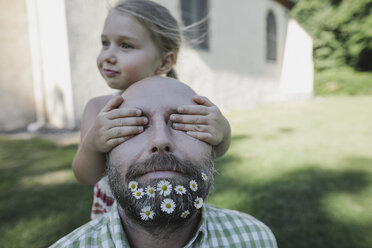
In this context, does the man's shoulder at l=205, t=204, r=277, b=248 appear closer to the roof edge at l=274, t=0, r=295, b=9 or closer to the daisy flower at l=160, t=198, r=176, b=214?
the daisy flower at l=160, t=198, r=176, b=214

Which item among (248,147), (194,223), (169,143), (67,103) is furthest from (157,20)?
(67,103)

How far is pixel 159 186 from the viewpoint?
37.7 inches

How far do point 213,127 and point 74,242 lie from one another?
708 mm

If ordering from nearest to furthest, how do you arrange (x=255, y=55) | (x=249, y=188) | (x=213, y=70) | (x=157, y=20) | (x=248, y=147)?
1. (x=157, y=20)
2. (x=249, y=188)
3. (x=248, y=147)
4. (x=213, y=70)
5. (x=255, y=55)

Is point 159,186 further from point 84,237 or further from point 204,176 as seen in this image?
point 84,237

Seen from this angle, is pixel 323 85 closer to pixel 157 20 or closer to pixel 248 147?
pixel 248 147

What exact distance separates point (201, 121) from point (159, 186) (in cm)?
30

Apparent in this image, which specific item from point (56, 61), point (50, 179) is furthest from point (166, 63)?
point (56, 61)

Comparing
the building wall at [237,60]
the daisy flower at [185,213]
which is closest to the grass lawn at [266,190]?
the daisy flower at [185,213]

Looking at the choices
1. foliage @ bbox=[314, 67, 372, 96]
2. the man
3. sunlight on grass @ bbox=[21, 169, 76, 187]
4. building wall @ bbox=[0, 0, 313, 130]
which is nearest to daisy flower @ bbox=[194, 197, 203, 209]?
the man

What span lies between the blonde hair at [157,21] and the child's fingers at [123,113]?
0.68 m

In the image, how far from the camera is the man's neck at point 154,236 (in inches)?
42.6

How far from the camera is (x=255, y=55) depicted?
1279cm

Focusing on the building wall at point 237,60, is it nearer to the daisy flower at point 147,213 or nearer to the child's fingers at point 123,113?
the child's fingers at point 123,113
